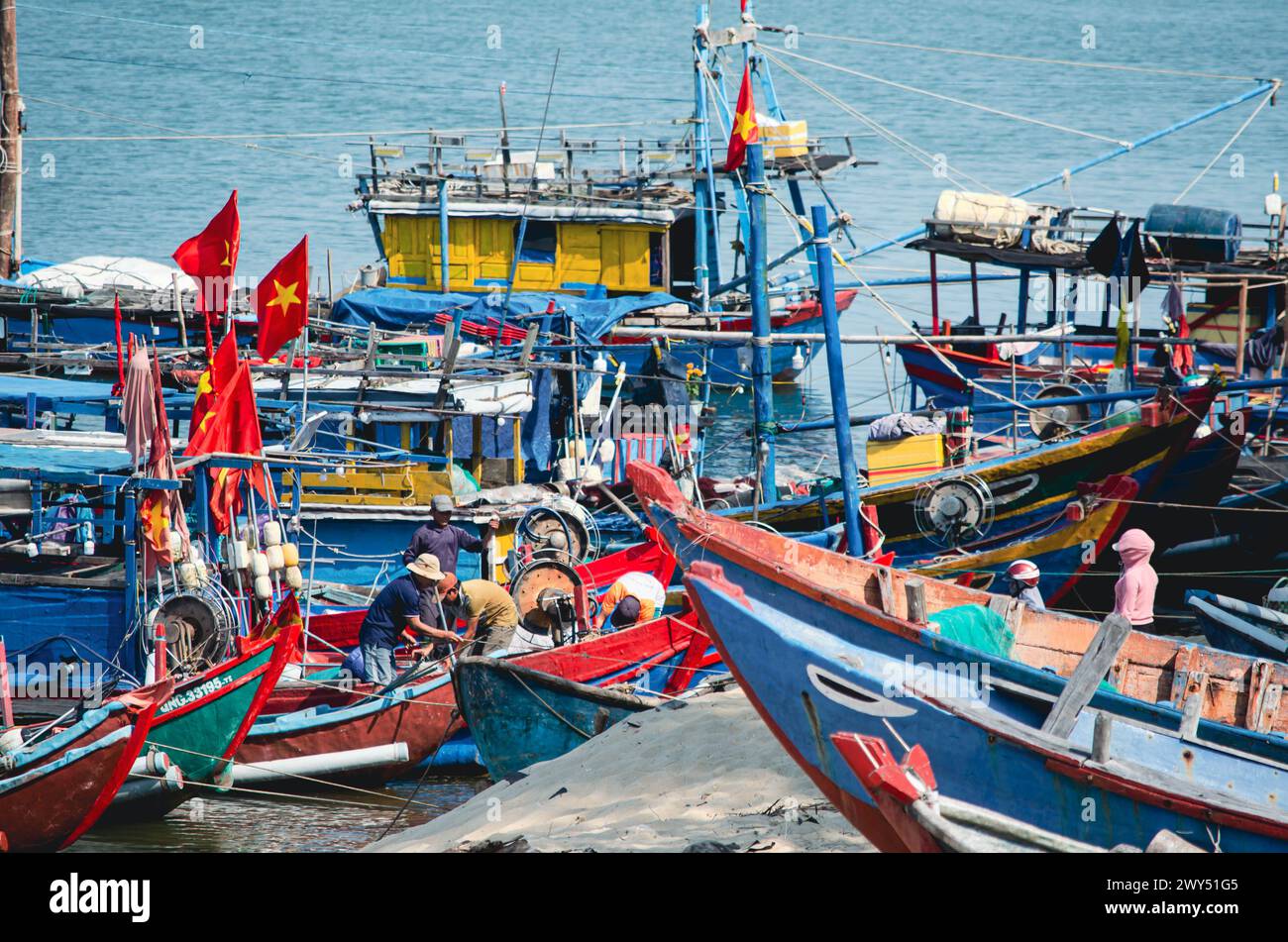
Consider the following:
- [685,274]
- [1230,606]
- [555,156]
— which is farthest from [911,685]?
[555,156]

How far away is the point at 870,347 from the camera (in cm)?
4319

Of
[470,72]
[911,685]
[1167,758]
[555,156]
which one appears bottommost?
[1167,758]

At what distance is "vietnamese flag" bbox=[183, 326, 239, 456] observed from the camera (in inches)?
487

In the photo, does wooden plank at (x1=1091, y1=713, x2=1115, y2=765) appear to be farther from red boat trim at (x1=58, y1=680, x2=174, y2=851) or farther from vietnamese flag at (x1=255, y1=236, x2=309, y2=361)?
vietnamese flag at (x1=255, y1=236, x2=309, y2=361)

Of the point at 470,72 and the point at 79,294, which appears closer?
the point at 79,294

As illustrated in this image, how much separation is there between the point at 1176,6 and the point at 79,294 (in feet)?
325

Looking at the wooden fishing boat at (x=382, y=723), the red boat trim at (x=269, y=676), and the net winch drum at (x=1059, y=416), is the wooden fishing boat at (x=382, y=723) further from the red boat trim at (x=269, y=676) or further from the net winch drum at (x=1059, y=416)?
the net winch drum at (x=1059, y=416)

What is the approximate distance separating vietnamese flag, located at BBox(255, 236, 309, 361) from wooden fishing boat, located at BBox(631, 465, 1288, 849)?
14.4 ft

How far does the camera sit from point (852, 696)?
7.89 m

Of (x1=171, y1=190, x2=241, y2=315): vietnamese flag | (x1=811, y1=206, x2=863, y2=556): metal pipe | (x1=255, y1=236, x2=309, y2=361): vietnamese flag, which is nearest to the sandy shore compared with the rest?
(x1=811, y1=206, x2=863, y2=556): metal pipe

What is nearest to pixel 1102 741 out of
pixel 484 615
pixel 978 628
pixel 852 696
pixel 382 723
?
pixel 852 696

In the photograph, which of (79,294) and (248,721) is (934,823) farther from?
(79,294)

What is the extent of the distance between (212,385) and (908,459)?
7581 millimetres

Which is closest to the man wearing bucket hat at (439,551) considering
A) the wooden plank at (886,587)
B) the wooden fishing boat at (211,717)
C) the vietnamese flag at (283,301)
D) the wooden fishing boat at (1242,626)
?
the wooden fishing boat at (211,717)
